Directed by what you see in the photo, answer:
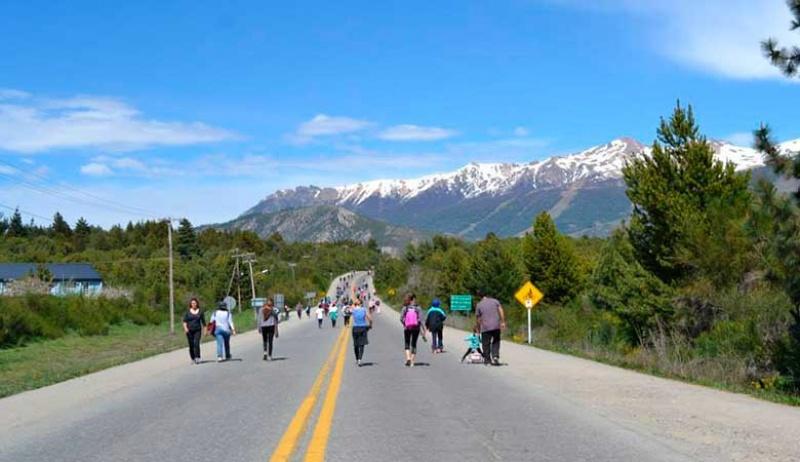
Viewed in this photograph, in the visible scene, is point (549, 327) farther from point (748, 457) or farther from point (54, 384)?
point (748, 457)

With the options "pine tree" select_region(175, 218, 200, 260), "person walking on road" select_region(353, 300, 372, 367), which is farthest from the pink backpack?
"pine tree" select_region(175, 218, 200, 260)

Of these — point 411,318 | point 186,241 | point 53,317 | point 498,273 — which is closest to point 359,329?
point 411,318

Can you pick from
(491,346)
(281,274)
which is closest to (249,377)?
(491,346)

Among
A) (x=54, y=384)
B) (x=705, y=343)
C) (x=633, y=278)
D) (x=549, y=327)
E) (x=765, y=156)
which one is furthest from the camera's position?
(x=549, y=327)

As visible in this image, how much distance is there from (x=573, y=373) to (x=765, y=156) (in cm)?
711

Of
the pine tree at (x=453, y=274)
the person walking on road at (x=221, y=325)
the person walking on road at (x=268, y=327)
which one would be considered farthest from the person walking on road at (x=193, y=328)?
the pine tree at (x=453, y=274)

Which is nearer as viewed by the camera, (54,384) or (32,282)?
(54,384)

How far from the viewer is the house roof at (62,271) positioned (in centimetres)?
9562

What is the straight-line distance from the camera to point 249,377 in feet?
60.8

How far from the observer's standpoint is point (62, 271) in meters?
103

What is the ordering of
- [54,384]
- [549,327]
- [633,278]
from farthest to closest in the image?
[549,327]
[633,278]
[54,384]

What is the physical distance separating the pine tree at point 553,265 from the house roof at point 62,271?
54614mm

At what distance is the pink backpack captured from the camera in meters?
22.2

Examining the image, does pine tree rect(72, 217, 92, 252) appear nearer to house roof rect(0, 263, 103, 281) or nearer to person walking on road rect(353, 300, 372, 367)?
house roof rect(0, 263, 103, 281)
